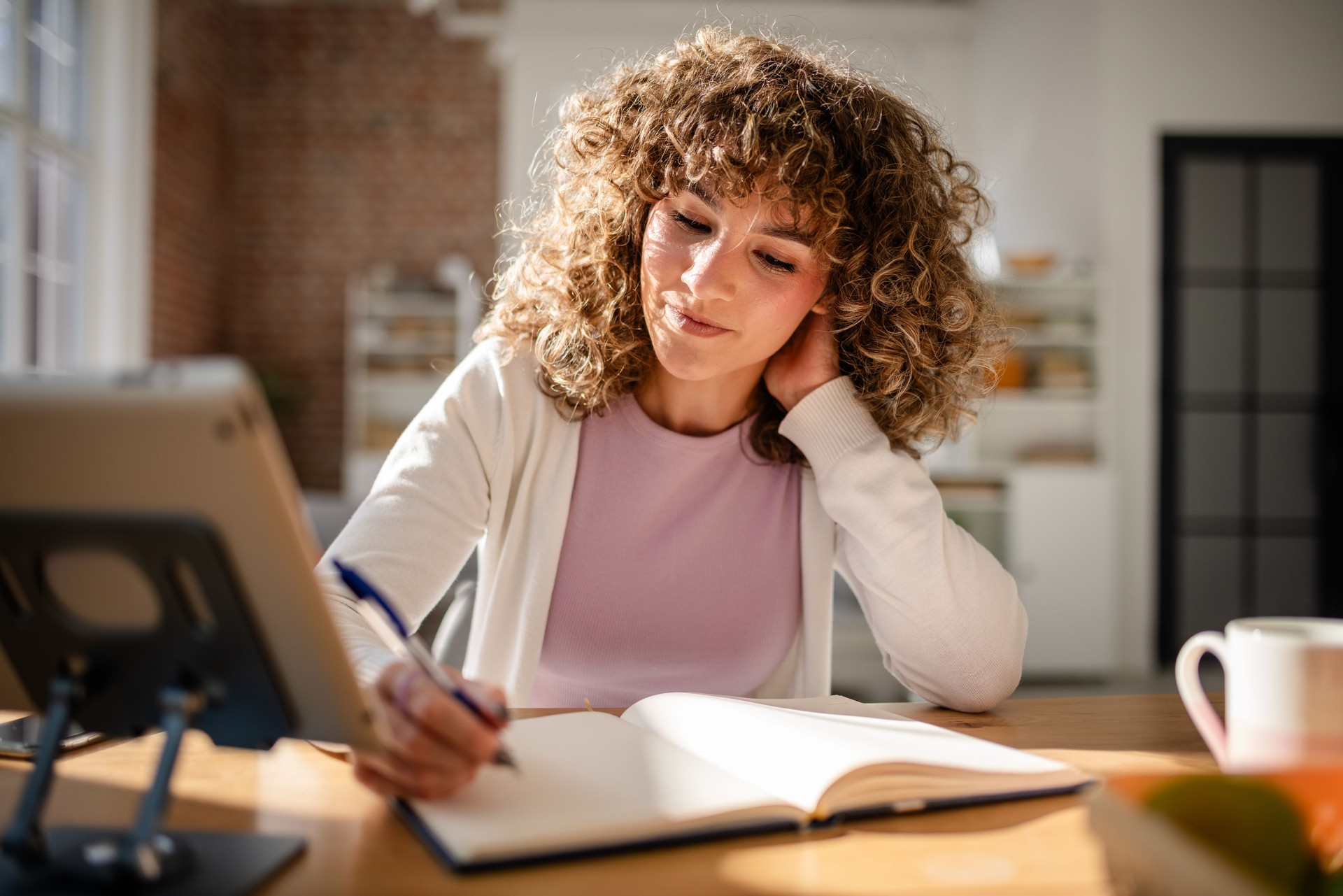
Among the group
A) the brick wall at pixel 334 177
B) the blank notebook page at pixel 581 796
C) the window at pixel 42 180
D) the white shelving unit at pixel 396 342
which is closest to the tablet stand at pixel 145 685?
the blank notebook page at pixel 581 796

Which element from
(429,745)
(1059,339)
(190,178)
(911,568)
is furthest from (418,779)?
(190,178)

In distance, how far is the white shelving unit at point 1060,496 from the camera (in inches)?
196

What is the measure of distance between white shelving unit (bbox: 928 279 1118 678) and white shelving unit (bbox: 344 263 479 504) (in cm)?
313

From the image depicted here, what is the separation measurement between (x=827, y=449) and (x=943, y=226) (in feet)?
1.12

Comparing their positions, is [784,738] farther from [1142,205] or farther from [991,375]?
[1142,205]

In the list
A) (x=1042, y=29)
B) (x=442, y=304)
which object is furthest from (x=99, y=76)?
(x=1042, y=29)

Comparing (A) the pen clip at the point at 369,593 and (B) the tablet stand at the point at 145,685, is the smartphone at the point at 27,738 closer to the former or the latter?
(B) the tablet stand at the point at 145,685

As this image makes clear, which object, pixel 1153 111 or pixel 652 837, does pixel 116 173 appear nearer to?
pixel 1153 111

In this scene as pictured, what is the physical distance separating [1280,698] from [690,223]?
2.75 feet

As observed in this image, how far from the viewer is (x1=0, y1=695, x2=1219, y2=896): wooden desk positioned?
0.60m

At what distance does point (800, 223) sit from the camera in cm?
128

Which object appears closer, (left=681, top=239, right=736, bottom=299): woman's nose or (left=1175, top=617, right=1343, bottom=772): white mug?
(left=1175, top=617, right=1343, bottom=772): white mug

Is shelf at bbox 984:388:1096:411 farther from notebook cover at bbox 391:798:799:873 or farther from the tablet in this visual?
the tablet

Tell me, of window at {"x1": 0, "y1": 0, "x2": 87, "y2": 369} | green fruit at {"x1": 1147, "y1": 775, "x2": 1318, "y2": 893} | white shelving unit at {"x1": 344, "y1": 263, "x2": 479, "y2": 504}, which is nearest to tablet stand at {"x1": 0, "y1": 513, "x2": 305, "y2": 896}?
green fruit at {"x1": 1147, "y1": 775, "x2": 1318, "y2": 893}
